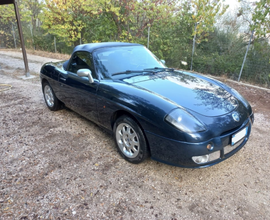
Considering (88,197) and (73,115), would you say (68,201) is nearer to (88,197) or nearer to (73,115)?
(88,197)

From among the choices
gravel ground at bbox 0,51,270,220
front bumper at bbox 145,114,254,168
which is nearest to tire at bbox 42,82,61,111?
gravel ground at bbox 0,51,270,220

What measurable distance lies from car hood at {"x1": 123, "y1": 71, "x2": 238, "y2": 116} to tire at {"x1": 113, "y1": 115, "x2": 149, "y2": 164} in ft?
1.71

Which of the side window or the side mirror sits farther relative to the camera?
the side window

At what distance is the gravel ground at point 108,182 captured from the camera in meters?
2.17

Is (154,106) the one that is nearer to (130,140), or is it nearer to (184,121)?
(184,121)

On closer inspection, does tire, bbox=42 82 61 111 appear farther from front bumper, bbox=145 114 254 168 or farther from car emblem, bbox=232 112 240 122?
car emblem, bbox=232 112 240 122

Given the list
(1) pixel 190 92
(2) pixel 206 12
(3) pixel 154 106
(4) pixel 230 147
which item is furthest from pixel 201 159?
(2) pixel 206 12

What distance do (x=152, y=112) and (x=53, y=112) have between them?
10.5ft

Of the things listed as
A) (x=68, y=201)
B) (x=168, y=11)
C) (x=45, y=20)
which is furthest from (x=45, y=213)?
(x=45, y=20)

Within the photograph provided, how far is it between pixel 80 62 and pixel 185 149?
8.05 feet

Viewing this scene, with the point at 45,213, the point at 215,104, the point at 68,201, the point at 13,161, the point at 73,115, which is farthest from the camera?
the point at 73,115

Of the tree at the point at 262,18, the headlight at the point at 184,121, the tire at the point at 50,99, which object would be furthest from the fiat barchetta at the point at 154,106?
the tree at the point at 262,18

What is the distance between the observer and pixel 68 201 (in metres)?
2.28

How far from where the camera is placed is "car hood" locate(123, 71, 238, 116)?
2.49 m
